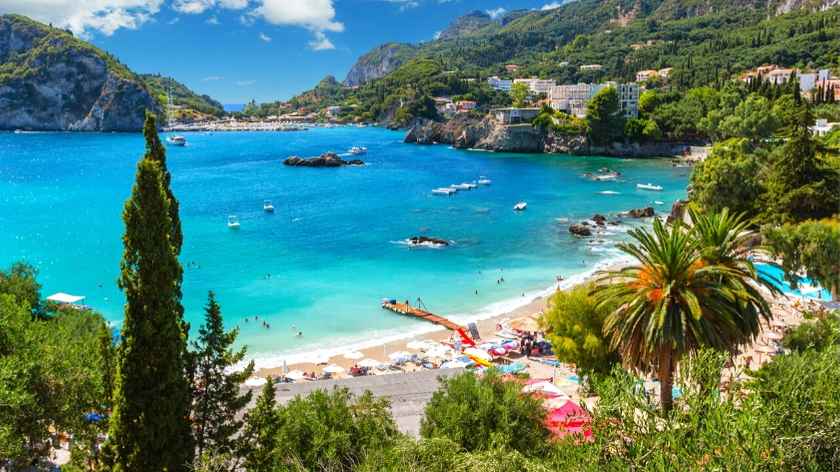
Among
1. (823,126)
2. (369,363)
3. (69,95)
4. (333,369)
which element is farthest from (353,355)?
(69,95)

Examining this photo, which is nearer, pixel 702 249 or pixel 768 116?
pixel 702 249

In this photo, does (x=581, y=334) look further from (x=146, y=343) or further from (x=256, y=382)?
(x=146, y=343)

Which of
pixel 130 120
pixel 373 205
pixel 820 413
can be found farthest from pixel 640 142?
pixel 130 120

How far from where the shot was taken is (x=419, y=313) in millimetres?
33000

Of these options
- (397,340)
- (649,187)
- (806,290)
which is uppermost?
(649,187)

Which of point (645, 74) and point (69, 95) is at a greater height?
point (645, 74)

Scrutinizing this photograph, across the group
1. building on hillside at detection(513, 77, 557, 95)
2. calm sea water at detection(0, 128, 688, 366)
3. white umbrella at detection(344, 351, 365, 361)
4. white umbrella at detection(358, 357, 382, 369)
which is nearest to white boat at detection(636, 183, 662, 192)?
calm sea water at detection(0, 128, 688, 366)

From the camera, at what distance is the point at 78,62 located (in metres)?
194

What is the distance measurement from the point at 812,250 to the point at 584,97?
12109 centimetres

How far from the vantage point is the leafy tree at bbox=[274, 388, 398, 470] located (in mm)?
11641

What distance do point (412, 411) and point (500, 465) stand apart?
10477 mm

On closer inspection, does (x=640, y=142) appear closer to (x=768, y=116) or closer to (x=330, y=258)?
(x=768, y=116)

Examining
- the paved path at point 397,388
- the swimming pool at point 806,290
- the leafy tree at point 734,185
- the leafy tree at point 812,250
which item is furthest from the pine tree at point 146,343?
the leafy tree at point 734,185

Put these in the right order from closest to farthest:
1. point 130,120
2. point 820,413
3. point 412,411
Answer: point 820,413 → point 412,411 → point 130,120
